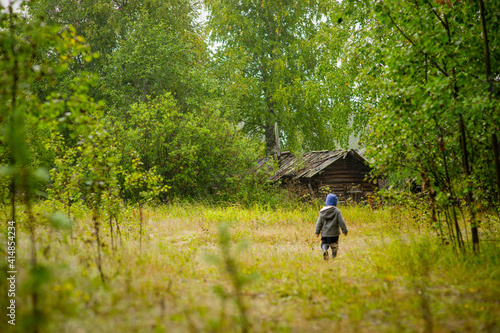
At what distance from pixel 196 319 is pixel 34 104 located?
2.67 m

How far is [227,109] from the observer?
1834 centimetres

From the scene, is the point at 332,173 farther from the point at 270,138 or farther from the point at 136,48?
the point at 136,48

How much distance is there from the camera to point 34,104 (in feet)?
11.8

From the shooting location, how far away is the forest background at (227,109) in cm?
387

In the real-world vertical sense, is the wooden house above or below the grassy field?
above

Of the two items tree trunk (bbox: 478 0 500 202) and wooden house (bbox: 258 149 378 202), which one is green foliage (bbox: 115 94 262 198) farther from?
tree trunk (bbox: 478 0 500 202)

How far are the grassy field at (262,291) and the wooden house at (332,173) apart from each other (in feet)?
32.4

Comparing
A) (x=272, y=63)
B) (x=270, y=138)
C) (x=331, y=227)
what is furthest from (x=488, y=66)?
(x=270, y=138)

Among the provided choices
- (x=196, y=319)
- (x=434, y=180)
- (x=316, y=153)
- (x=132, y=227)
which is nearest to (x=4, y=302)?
(x=196, y=319)

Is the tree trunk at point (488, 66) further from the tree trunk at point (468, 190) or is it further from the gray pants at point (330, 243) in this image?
the gray pants at point (330, 243)

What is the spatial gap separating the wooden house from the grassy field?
988 cm

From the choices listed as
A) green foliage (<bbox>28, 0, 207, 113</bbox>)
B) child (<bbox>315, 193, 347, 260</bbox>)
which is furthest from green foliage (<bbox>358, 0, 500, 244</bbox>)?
green foliage (<bbox>28, 0, 207, 113</bbox>)

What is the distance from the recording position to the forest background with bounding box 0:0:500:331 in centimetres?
387

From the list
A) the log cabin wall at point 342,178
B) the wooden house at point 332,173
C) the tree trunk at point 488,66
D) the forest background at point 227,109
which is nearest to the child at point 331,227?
the forest background at point 227,109
